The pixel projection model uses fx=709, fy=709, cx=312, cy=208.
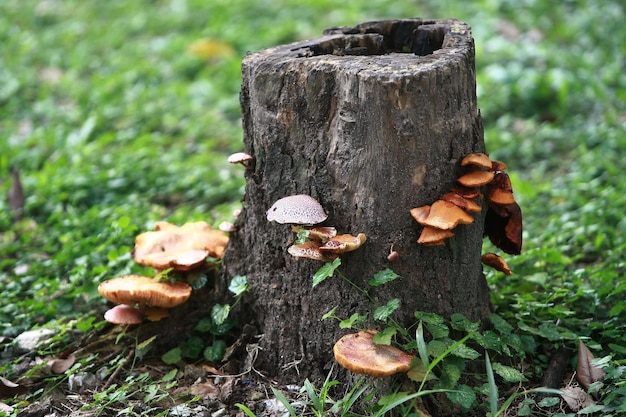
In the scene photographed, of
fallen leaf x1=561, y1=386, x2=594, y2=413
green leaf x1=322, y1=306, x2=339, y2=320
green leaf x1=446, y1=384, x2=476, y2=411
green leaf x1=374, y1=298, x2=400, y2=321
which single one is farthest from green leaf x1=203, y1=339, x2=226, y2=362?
fallen leaf x1=561, y1=386, x2=594, y2=413

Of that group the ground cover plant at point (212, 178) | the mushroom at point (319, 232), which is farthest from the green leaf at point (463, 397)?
the mushroom at point (319, 232)

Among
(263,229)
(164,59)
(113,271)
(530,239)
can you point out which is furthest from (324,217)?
(164,59)

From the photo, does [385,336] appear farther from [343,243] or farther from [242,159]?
[242,159]

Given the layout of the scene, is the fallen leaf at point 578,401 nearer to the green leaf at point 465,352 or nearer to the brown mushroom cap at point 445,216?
the green leaf at point 465,352

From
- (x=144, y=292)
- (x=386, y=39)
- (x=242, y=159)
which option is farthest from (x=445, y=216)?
(x=144, y=292)

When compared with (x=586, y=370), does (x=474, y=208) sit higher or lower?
higher

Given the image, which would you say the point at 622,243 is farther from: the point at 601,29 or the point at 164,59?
the point at 164,59
